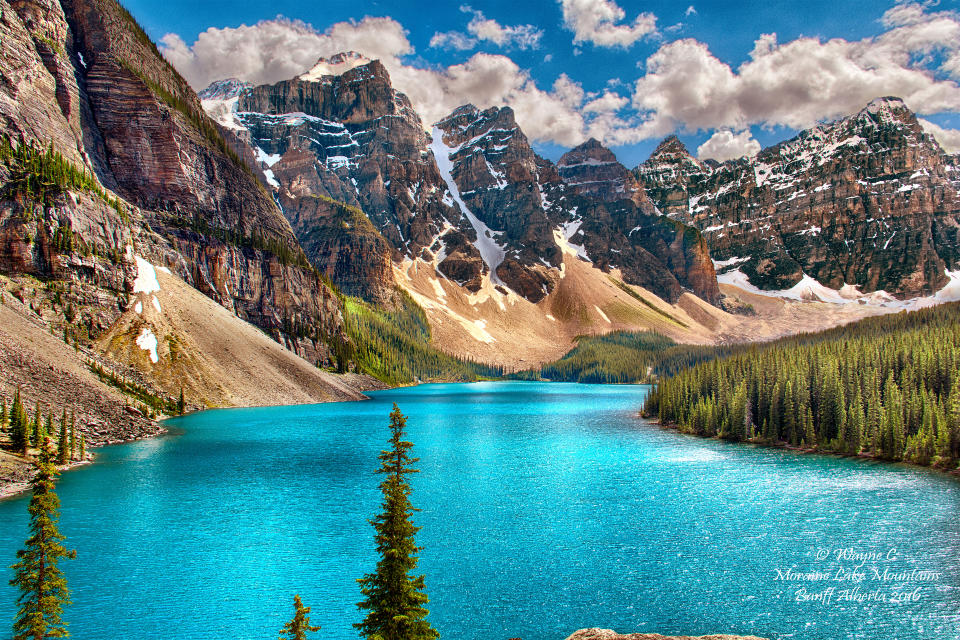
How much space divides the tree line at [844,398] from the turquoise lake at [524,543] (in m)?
7.84

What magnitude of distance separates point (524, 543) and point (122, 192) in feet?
398

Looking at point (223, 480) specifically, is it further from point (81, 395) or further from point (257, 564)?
point (81, 395)

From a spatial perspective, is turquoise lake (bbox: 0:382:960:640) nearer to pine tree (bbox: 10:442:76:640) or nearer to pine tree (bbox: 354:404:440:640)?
pine tree (bbox: 10:442:76:640)

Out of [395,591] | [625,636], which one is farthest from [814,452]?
[395,591]

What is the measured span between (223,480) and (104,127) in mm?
106277

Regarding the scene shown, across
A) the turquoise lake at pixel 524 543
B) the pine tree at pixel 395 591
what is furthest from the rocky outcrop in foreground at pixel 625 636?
the turquoise lake at pixel 524 543

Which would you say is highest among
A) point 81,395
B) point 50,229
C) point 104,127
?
point 104,127

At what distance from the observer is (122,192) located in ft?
382

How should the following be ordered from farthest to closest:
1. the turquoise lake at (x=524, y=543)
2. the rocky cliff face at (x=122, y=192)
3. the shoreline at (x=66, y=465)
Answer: the rocky cliff face at (x=122, y=192) → the shoreline at (x=66, y=465) → the turquoise lake at (x=524, y=543)

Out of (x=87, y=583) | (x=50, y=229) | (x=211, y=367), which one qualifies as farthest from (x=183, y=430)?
(x=87, y=583)

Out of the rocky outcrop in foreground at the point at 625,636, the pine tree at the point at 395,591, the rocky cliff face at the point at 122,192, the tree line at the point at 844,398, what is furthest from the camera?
the rocky cliff face at the point at 122,192

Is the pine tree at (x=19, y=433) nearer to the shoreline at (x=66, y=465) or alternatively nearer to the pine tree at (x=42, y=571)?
the shoreline at (x=66, y=465)

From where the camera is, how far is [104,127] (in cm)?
11669

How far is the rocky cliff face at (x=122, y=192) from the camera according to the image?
7819 centimetres
